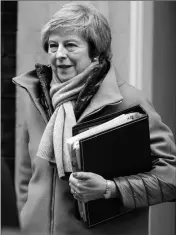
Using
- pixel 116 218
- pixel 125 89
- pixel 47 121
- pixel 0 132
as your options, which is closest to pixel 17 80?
pixel 47 121

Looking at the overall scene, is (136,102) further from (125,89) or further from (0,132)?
(0,132)

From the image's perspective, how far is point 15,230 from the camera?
3510 millimetres

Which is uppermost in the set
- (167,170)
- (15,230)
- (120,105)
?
(120,105)

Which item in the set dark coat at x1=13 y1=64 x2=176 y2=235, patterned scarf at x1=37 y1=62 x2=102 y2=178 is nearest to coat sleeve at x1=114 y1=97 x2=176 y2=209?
dark coat at x1=13 y1=64 x2=176 y2=235

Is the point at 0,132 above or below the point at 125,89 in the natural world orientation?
below

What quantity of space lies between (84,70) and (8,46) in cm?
201

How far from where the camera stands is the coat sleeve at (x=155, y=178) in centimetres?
319

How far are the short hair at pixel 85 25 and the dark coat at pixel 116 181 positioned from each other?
0.13 metres

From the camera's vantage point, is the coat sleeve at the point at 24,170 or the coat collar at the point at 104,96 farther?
the coat sleeve at the point at 24,170

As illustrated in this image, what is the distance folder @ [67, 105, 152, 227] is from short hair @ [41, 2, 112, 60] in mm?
401

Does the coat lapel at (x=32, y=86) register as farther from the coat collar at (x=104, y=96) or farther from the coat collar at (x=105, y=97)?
the coat collar at (x=105, y=97)

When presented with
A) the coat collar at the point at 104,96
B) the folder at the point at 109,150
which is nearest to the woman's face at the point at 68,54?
the coat collar at the point at 104,96

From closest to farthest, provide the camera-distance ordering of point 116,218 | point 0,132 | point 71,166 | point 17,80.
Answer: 1. point 71,166
2. point 116,218
3. point 17,80
4. point 0,132

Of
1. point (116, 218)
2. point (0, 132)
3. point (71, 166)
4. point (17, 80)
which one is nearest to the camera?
point (71, 166)
